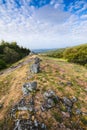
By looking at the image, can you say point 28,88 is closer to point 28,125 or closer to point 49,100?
point 49,100

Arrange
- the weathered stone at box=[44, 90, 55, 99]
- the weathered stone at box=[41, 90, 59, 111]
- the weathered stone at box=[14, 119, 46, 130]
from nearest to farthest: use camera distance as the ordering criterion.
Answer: the weathered stone at box=[14, 119, 46, 130]
the weathered stone at box=[41, 90, 59, 111]
the weathered stone at box=[44, 90, 55, 99]

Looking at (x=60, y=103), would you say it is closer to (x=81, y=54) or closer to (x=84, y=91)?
(x=84, y=91)

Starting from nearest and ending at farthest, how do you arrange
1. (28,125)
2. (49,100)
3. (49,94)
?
1. (28,125)
2. (49,100)
3. (49,94)

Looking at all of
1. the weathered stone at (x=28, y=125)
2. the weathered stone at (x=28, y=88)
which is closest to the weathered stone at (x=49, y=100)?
the weathered stone at (x=28, y=88)

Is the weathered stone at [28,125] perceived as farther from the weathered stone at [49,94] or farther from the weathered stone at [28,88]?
the weathered stone at [28,88]

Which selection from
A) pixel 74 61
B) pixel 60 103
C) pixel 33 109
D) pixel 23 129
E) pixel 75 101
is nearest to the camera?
pixel 23 129

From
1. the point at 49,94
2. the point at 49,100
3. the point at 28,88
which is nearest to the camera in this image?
the point at 49,100

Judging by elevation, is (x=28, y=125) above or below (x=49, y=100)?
below

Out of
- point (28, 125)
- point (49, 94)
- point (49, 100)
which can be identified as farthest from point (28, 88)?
point (28, 125)

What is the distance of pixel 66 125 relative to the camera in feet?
62.8

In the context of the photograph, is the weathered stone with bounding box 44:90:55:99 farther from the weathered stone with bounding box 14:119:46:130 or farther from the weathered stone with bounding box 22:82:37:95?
the weathered stone with bounding box 14:119:46:130

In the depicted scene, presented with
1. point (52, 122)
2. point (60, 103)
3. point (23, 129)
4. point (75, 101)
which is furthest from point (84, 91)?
point (23, 129)

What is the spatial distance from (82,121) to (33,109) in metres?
7.42

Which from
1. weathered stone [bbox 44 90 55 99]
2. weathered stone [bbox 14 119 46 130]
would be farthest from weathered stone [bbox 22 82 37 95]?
weathered stone [bbox 14 119 46 130]
